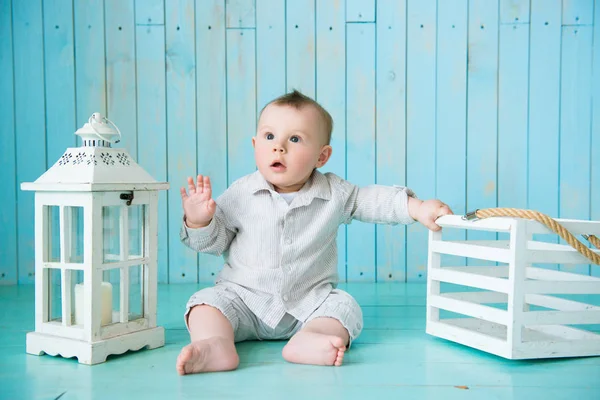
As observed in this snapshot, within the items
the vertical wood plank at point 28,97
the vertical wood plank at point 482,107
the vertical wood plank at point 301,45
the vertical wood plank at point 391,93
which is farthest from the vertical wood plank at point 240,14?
the vertical wood plank at point 482,107

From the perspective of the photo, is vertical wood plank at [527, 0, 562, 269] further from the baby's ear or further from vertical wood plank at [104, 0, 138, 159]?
vertical wood plank at [104, 0, 138, 159]

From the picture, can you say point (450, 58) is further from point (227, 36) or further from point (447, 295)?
point (447, 295)

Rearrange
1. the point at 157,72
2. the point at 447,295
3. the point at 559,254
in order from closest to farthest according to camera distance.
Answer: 1. the point at 559,254
2. the point at 447,295
3. the point at 157,72

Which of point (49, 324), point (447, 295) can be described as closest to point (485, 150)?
point (447, 295)

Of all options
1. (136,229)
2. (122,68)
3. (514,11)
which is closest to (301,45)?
(122,68)

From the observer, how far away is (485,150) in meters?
1.97

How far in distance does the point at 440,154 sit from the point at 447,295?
0.82 metres

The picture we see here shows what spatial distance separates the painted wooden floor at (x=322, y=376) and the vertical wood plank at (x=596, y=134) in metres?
1.00

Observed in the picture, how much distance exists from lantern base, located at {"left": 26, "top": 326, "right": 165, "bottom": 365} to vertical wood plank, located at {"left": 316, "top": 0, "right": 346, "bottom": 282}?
95cm

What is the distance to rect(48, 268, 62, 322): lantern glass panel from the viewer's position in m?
1.09

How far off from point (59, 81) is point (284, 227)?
3.55 ft

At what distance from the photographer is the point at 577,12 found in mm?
1955

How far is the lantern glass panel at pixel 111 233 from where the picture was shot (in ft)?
3.51

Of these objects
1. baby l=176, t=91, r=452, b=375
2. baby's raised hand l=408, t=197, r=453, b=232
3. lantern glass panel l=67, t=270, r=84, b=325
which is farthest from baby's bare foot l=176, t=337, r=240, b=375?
baby's raised hand l=408, t=197, r=453, b=232
